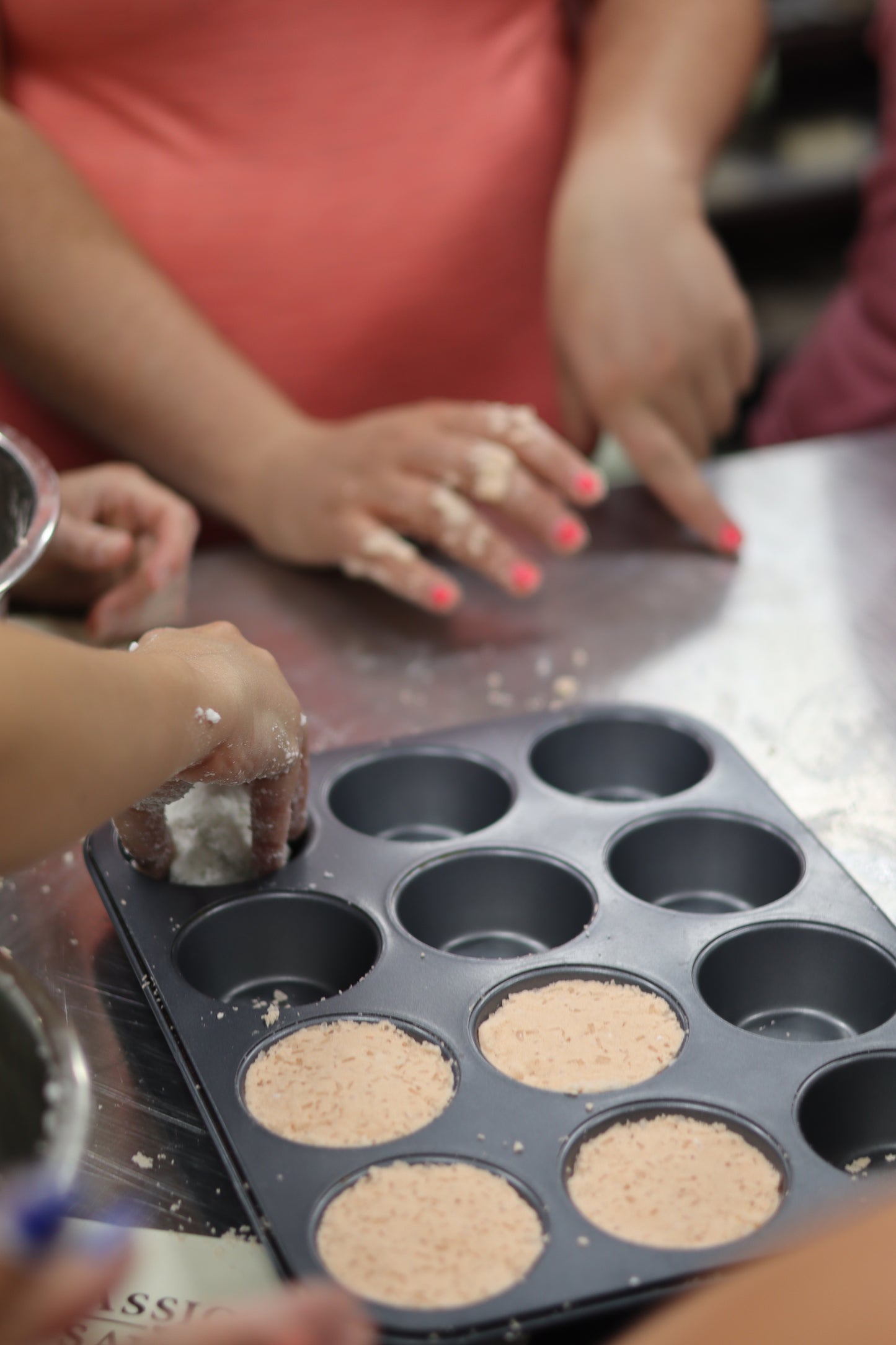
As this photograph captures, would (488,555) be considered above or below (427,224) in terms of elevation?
below

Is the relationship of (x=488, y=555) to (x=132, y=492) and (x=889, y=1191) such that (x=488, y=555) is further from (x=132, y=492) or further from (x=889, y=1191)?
(x=889, y=1191)

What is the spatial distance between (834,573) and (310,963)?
81cm

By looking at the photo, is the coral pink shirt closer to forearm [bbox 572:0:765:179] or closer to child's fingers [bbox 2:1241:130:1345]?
forearm [bbox 572:0:765:179]

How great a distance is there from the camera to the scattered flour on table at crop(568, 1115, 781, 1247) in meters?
0.82

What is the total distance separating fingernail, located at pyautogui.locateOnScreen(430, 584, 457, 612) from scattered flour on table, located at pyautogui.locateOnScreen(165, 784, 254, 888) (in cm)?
45

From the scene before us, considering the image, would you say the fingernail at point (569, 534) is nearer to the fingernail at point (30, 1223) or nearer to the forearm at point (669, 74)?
the forearm at point (669, 74)

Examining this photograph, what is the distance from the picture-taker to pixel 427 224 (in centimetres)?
187

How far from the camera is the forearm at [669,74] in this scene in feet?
6.04

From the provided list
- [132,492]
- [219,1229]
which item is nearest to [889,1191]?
[219,1229]

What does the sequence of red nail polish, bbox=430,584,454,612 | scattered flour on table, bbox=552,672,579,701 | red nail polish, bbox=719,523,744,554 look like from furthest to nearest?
1. red nail polish, bbox=719,523,744,554
2. red nail polish, bbox=430,584,454,612
3. scattered flour on table, bbox=552,672,579,701

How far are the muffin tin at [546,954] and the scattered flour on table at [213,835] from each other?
37 mm

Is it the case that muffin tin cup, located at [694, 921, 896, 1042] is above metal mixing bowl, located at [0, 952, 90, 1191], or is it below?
below

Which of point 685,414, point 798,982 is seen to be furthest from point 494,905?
point 685,414

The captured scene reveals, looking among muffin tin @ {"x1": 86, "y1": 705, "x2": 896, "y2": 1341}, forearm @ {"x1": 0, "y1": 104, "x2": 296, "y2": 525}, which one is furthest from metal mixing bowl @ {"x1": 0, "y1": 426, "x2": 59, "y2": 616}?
forearm @ {"x1": 0, "y1": 104, "x2": 296, "y2": 525}
